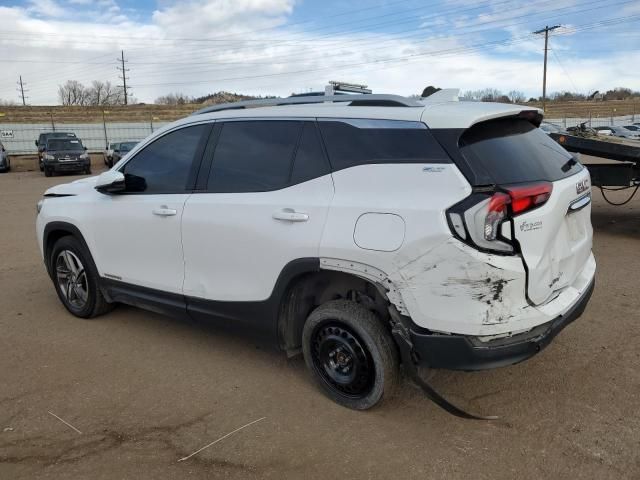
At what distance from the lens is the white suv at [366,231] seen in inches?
109

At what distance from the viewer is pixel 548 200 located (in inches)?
115

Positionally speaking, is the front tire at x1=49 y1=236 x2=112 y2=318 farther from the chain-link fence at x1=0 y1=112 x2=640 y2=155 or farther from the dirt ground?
the chain-link fence at x1=0 y1=112 x2=640 y2=155

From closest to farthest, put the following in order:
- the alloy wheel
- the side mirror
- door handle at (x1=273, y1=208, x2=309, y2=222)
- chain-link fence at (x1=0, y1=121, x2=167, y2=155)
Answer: door handle at (x1=273, y1=208, x2=309, y2=222) < the side mirror < the alloy wheel < chain-link fence at (x1=0, y1=121, x2=167, y2=155)

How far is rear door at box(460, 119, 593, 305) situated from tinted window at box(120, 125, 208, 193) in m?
2.04

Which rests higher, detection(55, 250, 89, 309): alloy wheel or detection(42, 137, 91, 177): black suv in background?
detection(42, 137, 91, 177): black suv in background

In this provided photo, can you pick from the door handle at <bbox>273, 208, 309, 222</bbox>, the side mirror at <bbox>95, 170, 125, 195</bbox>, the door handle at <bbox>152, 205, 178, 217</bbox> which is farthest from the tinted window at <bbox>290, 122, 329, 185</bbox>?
the side mirror at <bbox>95, 170, 125, 195</bbox>

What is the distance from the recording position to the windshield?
24.4 meters

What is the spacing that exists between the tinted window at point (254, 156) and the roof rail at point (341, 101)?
0.24 meters

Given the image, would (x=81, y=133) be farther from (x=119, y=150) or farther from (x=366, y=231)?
(x=366, y=231)

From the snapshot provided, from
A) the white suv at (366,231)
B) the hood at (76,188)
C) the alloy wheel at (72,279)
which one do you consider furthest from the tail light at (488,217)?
the alloy wheel at (72,279)

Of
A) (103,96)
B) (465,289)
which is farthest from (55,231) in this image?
(103,96)

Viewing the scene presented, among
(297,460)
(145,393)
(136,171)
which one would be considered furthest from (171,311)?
(297,460)

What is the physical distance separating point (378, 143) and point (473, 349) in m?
1.23

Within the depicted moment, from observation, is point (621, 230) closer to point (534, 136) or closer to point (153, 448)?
point (534, 136)
